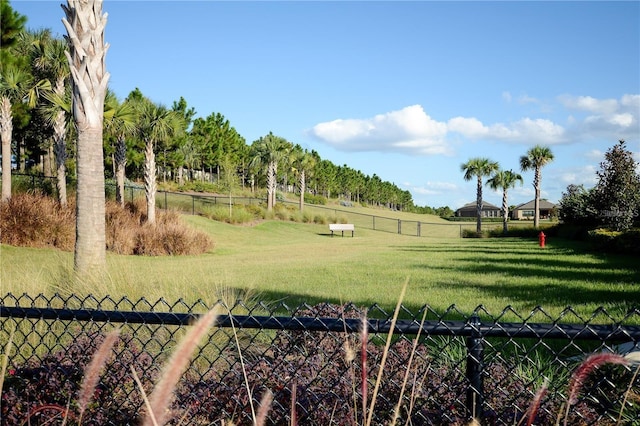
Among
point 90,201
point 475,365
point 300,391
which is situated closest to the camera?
point 475,365

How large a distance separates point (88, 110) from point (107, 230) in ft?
35.9

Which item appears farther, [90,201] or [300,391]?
[90,201]

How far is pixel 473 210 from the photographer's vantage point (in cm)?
13388

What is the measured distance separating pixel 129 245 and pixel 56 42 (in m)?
10.4

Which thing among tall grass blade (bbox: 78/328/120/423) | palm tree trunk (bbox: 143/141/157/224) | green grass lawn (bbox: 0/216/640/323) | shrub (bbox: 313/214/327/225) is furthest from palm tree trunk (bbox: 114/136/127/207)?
tall grass blade (bbox: 78/328/120/423)

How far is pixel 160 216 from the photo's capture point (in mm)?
24266

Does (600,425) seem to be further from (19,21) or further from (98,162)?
(19,21)

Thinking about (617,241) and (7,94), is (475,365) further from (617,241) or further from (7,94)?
(7,94)

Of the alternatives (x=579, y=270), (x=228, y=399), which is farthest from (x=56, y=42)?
(x=228, y=399)

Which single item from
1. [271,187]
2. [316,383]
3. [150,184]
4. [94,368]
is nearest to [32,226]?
[150,184]

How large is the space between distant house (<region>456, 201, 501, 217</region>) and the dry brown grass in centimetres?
11810

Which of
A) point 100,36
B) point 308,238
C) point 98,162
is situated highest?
point 100,36

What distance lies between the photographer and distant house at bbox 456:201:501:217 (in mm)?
134125

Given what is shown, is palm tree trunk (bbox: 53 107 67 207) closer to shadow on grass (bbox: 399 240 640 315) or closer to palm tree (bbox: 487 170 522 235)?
shadow on grass (bbox: 399 240 640 315)
